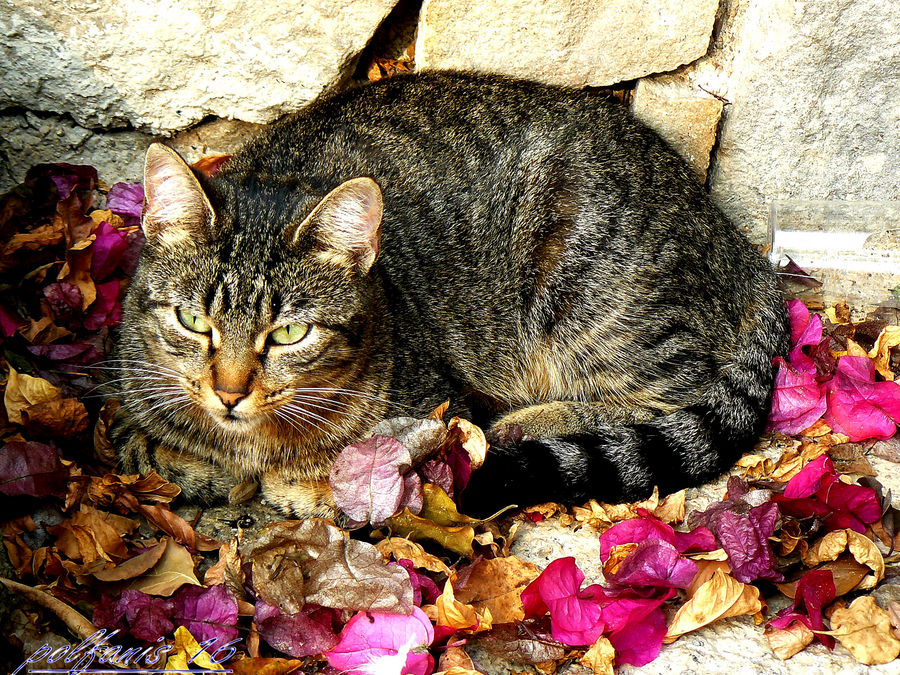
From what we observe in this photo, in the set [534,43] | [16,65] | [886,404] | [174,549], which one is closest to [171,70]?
[16,65]

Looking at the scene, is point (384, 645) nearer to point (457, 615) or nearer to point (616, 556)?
point (457, 615)

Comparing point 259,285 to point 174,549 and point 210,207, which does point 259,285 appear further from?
point 174,549

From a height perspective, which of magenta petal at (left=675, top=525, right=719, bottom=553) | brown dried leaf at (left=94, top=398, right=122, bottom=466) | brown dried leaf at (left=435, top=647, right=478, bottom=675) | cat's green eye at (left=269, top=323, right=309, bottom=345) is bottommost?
brown dried leaf at (left=435, top=647, right=478, bottom=675)

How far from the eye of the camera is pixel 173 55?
3.39 m

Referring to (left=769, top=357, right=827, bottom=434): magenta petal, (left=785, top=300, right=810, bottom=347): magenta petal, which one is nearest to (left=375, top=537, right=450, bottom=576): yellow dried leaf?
(left=769, top=357, right=827, bottom=434): magenta petal

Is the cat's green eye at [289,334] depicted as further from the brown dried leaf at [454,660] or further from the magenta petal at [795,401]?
the magenta petal at [795,401]

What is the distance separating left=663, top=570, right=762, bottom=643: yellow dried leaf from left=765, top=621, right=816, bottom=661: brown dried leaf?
0.12 meters

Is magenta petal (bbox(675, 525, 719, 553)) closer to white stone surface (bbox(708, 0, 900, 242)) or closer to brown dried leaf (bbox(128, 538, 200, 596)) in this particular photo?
brown dried leaf (bbox(128, 538, 200, 596))

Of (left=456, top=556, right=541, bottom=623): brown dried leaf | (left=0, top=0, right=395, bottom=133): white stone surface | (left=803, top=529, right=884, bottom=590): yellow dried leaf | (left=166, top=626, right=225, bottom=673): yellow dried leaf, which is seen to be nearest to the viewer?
(left=166, top=626, right=225, bottom=673): yellow dried leaf

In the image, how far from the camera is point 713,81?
11.8 feet

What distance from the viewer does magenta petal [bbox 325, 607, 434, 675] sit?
2197mm

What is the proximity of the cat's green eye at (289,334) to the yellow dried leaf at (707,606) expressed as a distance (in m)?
1.36

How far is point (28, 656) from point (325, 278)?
129cm

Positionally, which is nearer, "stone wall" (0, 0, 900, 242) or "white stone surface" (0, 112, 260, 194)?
"stone wall" (0, 0, 900, 242)
